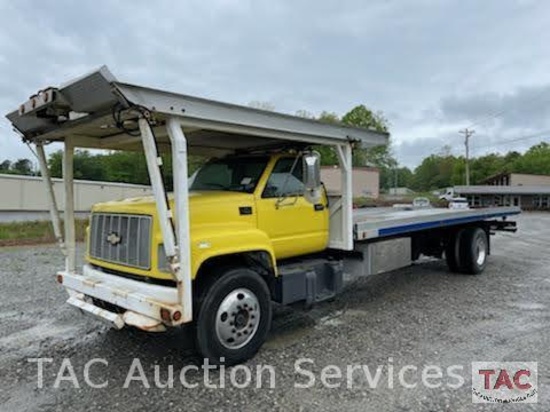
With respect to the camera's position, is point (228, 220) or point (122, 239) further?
point (228, 220)

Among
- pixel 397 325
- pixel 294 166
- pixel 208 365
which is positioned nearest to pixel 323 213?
→ pixel 294 166

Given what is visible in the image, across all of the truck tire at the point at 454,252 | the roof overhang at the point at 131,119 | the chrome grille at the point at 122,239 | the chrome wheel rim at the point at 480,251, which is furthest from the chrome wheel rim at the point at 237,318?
the chrome wheel rim at the point at 480,251

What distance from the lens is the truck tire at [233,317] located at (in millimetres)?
4027

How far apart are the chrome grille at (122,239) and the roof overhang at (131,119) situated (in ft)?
3.05

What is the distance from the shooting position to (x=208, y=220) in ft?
14.6

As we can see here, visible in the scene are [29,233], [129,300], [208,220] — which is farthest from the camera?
[29,233]

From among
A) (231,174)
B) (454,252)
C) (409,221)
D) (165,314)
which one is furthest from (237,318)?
(454,252)

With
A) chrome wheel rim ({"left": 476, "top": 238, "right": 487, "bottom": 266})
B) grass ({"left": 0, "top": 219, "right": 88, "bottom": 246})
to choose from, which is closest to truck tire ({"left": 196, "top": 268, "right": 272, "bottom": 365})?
chrome wheel rim ({"left": 476, "top": 238, "right": 487, "bottom": 266})

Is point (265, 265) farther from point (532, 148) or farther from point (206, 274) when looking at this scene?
point (532, 148)

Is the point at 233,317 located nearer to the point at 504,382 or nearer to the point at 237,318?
the point at 237,318

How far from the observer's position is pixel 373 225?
20.0ft

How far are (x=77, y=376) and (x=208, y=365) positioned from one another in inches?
48.7

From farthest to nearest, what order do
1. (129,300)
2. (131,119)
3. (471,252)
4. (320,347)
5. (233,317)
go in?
(471,252), (320,347), (233,317), (129,300), (131,119)

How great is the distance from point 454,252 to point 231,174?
18.1 feet
